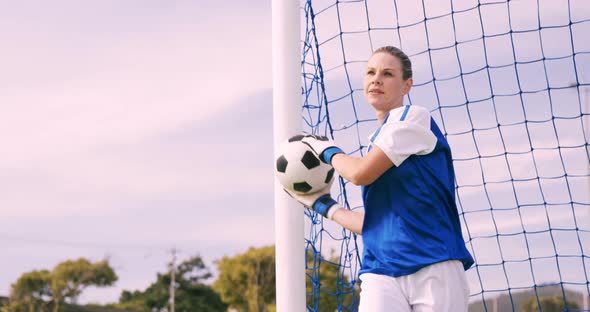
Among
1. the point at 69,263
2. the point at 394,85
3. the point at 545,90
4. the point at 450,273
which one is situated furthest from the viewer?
the point at 69,263

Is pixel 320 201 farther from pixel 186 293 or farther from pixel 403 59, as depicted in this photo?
pixel 186 293

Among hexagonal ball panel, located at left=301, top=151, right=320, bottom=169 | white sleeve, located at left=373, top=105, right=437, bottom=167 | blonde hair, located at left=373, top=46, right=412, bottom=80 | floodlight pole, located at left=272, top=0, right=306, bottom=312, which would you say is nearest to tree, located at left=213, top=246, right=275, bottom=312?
floodlight pole, located at left=272, top=0, right=306, bottom=312

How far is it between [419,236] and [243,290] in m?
33.4

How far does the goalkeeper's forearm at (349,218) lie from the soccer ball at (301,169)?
6.4 inches

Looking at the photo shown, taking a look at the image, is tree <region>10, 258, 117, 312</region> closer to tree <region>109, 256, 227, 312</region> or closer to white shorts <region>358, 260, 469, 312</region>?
tree <region>109, 256, 227, 312</region>

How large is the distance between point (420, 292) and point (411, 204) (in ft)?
1.11

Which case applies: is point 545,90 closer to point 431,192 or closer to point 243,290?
point 431,192

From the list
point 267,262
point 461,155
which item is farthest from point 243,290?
point 461,155

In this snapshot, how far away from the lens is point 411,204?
3.21 meters

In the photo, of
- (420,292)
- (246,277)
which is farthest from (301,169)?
(246,277)

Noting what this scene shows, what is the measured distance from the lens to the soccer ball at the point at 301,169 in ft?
11.6

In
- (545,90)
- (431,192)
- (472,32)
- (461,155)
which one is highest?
(472,32)

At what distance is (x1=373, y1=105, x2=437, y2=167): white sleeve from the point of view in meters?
3.15

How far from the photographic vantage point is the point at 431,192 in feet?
10.6
